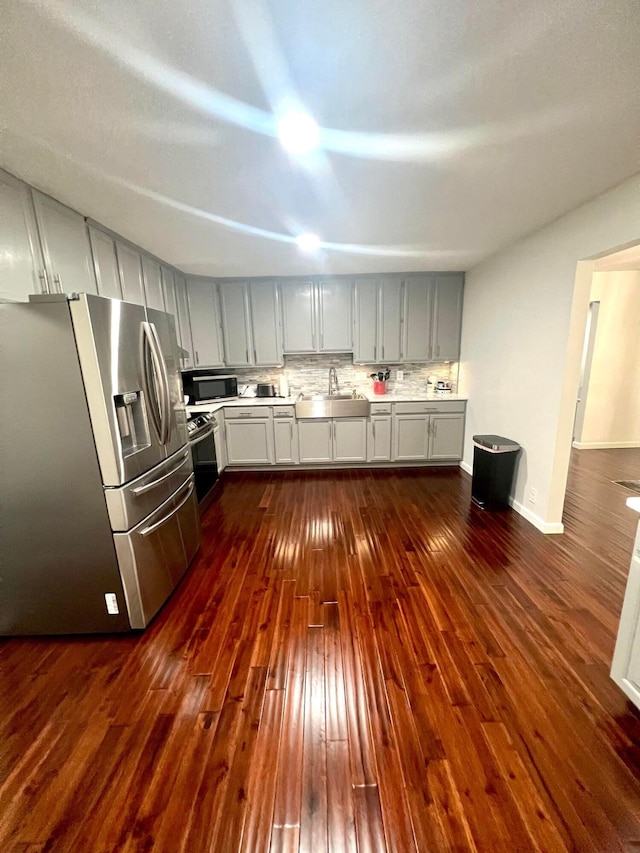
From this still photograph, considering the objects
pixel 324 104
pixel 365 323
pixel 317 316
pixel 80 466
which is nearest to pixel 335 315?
pixel 317 316

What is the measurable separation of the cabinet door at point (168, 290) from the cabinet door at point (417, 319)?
9.49 feet

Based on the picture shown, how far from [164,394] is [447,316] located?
3746mm

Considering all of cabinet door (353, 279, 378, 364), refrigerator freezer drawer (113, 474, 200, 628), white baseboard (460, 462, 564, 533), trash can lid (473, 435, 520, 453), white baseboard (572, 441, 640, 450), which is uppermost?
cabinet door (353, 279, 378, 364)

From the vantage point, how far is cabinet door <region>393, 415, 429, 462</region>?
4172mm

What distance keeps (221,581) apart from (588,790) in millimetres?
2029

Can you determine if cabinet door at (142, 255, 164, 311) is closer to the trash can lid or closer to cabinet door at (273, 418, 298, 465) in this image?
cabinet door at (273, 418, 298, 465)

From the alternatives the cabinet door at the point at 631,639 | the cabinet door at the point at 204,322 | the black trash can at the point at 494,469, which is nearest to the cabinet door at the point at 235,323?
the cabinet door at the point at 204,322

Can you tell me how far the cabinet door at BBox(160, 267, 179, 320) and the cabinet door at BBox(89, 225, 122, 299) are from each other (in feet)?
2.57

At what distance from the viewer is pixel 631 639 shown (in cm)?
139

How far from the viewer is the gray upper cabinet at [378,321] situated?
419cm

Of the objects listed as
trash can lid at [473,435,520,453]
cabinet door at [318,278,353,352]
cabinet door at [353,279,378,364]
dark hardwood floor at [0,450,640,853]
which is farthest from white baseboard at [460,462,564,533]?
cabinet door at [318,278,353,352]

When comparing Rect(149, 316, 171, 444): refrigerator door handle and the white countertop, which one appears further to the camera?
the white countertop

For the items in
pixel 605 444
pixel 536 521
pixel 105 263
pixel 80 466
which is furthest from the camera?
pixel 605 444

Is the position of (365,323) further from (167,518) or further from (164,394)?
(167,518)
